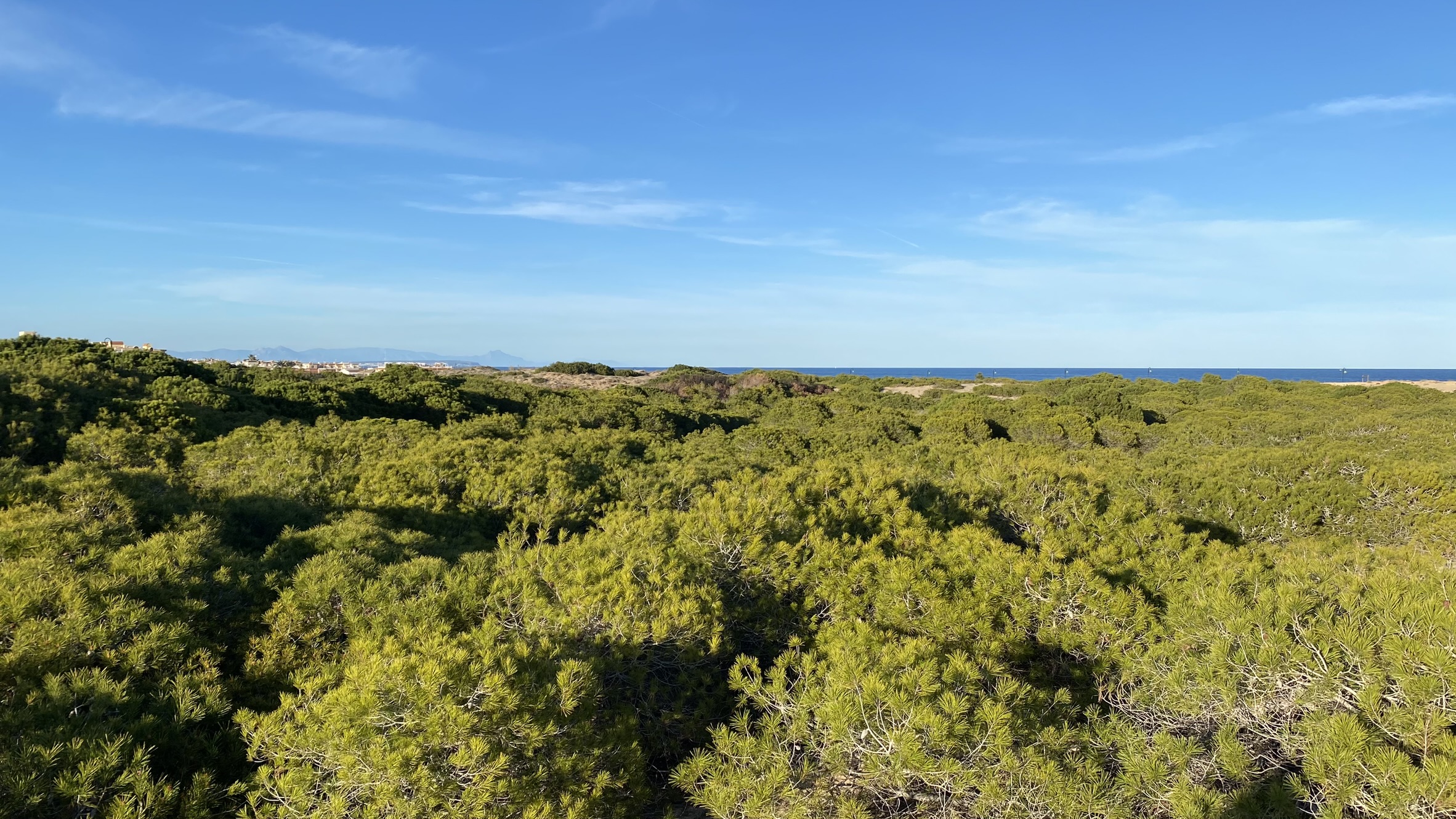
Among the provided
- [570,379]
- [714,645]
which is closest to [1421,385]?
[570,379]

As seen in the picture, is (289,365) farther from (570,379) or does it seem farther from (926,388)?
(926,388)

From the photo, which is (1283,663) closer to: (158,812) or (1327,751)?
(1327,751)

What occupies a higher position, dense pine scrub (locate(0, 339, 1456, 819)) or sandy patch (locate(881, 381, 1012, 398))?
sandy patch (locate(881, 381, 1012, 398))

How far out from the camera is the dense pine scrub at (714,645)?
12.0ft

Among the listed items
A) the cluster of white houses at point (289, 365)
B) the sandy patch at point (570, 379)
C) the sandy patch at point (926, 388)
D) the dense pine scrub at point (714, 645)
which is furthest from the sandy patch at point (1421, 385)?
the cluster of white houses at point (289, 365)

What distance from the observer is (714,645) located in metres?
5.35

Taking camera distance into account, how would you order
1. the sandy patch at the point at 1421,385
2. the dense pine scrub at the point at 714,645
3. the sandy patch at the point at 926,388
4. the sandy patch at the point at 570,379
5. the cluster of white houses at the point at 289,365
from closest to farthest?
the dense pine scrub at the point at 714,645 → the cluster of white houses at the point at 289,365 → the sandy patch at the point at 1421,385 → the sandy patch at the point at 926,388 → the sandy patch at the point at 570,379

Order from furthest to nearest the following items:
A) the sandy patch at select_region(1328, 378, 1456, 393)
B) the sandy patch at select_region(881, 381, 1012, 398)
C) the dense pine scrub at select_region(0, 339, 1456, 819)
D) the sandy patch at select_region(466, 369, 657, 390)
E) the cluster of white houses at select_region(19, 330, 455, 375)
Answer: the sandy patch at select_region(466, 369, 657, 390), the sandy patch at select_region(881, 381, 1012, 398), the sandy patch at select_region(1328, 378, 1456, 393), the cluster of white houses at select_region(19, 330, 455, 375), the dense pine scrub at select_region(0, 339, 1456, 819)

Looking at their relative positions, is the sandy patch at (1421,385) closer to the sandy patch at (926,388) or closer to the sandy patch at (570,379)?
the sandy patch at (926,388)

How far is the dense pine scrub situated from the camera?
364cm

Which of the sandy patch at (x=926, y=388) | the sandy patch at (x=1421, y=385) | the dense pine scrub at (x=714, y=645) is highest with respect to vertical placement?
the sandy patch at (x=1421, y=385)

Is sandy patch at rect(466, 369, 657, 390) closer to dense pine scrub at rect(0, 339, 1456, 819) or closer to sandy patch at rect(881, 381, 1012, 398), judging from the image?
sandy patch at rect(881, 381, 1012, 398)

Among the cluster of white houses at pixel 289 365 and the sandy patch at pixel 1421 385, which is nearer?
the cluster of white houses at pixel 289 365

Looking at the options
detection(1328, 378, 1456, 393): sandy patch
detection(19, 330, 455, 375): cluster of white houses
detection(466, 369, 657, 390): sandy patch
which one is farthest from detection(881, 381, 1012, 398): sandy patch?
detection(19, 330, 455, 375): cluster of white houses
